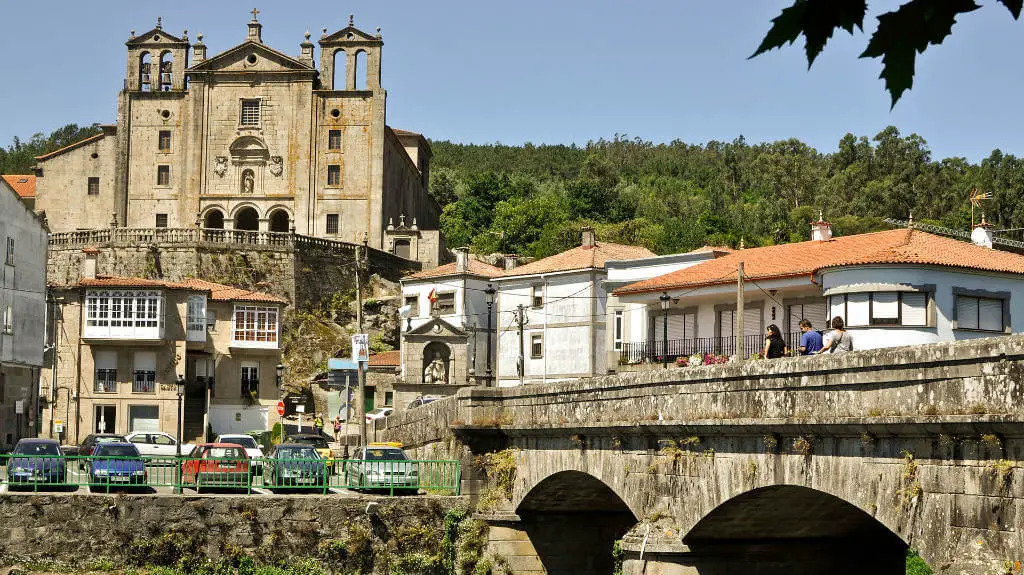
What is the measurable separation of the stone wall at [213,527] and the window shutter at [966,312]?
1560 cm

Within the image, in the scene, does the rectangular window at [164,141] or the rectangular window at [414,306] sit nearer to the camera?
the rectangular window at [414,306]

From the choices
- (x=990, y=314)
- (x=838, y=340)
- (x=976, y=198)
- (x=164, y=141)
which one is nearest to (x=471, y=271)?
(x=164, y=141)

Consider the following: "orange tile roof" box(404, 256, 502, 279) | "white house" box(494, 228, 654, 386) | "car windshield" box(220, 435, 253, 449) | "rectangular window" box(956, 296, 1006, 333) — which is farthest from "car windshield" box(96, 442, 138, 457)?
"orange tile roof" box(404, 256, 502, 279)

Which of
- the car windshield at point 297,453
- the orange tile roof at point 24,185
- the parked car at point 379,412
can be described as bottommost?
the car windshield at point 297,453

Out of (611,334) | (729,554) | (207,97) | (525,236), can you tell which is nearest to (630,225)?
(525,236)

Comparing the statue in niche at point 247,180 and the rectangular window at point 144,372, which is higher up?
the statue in niche at point 247,180

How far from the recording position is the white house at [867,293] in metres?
37.5

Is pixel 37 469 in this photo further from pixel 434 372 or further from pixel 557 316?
pixel 434 372

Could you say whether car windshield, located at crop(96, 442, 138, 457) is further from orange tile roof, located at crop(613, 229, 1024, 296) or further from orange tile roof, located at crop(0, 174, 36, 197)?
orange tile roof, located at crop(0, 174, 36, 197)

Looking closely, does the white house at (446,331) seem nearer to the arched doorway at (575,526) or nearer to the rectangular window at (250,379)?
the rectangular window at (250,379)

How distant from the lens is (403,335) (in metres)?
76.1

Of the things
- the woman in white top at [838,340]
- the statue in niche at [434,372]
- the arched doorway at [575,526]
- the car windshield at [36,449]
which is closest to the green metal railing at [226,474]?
the car windshield at [36,449]

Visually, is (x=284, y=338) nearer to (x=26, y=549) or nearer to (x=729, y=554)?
(x=26, y=549)

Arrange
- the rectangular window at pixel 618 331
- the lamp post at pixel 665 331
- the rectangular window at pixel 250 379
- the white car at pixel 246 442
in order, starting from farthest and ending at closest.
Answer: the rectangular window at pixel 250 379, the rectangular window at pixel 618 331, the lamp post at pixel 665 331, the white car at pixel 246 442
